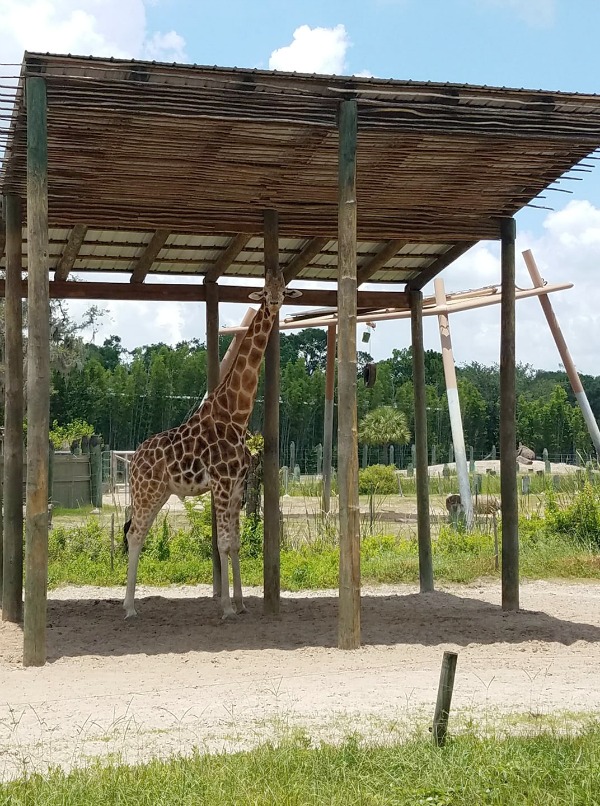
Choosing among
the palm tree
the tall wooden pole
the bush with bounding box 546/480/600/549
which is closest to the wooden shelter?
the tall wooden pole

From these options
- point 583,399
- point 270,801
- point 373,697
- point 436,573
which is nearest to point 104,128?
point 373,697

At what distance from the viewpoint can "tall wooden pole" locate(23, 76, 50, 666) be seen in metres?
7.30

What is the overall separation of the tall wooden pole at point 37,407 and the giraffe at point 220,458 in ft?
7.91

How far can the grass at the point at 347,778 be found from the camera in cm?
431

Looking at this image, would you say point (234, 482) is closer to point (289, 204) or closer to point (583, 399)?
point (289, 204)

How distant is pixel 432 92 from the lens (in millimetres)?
7805

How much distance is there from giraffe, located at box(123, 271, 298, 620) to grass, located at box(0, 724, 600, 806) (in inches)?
184

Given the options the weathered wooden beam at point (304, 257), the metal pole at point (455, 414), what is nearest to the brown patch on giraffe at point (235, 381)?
the weathered wooden beam at point (304, 257)

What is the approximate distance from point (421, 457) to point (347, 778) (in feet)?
22.6

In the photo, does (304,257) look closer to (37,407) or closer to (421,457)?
(421,457)

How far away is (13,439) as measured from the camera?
9422 millimetres

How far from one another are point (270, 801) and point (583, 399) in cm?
2104

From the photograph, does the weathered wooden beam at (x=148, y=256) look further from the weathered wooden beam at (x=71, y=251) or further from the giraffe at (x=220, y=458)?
the giraffe at (x=220, y=458)

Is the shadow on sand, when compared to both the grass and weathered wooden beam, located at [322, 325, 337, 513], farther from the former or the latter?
weathered wooden beam, located at [322, 325, 337, 513]
